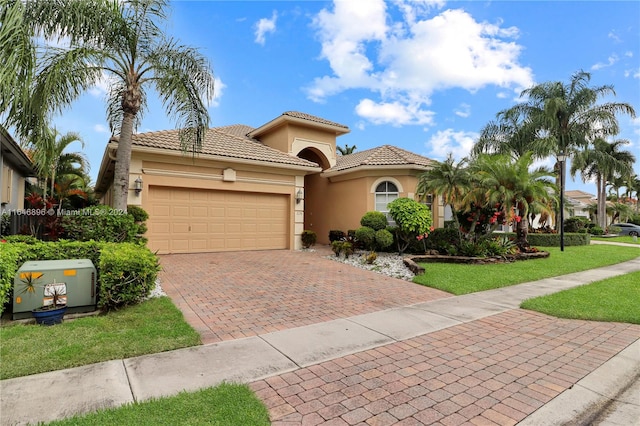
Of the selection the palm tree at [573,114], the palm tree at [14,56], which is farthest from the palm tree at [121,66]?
the palm tree at [573,114]

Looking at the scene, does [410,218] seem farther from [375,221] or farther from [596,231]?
[596,231]

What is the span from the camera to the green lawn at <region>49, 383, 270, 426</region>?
2.66m

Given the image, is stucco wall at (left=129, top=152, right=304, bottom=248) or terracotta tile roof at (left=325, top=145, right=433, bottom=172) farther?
terracotta tile roof at (left=325, top=145, right=433, bottom=172)

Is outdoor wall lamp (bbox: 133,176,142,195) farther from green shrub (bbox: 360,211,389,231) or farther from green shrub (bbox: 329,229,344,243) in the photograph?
green shrub (bbox: 329,229,344,243)

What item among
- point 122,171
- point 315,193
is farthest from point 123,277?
point 315,193

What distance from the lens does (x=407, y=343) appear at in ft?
15.3

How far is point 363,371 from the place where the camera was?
3768 mm

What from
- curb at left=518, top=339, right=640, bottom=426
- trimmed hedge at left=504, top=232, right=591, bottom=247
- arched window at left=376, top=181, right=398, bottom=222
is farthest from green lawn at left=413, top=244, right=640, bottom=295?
trimmed hedge at left=504, top=232, right=591, bottom=247

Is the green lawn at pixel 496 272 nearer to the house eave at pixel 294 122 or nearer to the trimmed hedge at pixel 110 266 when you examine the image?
the trimmed hedge at pixel 110 266

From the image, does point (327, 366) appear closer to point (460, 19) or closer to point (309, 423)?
point (309, 423)

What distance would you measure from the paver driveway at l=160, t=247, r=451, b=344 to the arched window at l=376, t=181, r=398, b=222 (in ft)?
17.4

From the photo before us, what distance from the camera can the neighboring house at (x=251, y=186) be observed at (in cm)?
1228

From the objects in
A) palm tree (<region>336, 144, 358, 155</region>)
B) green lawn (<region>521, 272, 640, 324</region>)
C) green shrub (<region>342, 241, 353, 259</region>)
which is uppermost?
palm tree (<region>336, 144, 358, 155</region>)

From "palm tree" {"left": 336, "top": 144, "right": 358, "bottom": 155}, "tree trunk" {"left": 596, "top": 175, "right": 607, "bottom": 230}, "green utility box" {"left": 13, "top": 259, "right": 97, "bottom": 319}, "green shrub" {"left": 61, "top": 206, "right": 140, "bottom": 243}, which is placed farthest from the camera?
"palm tree" {"left": 336, "top": 144, "right": 358, "bottom": 155}
